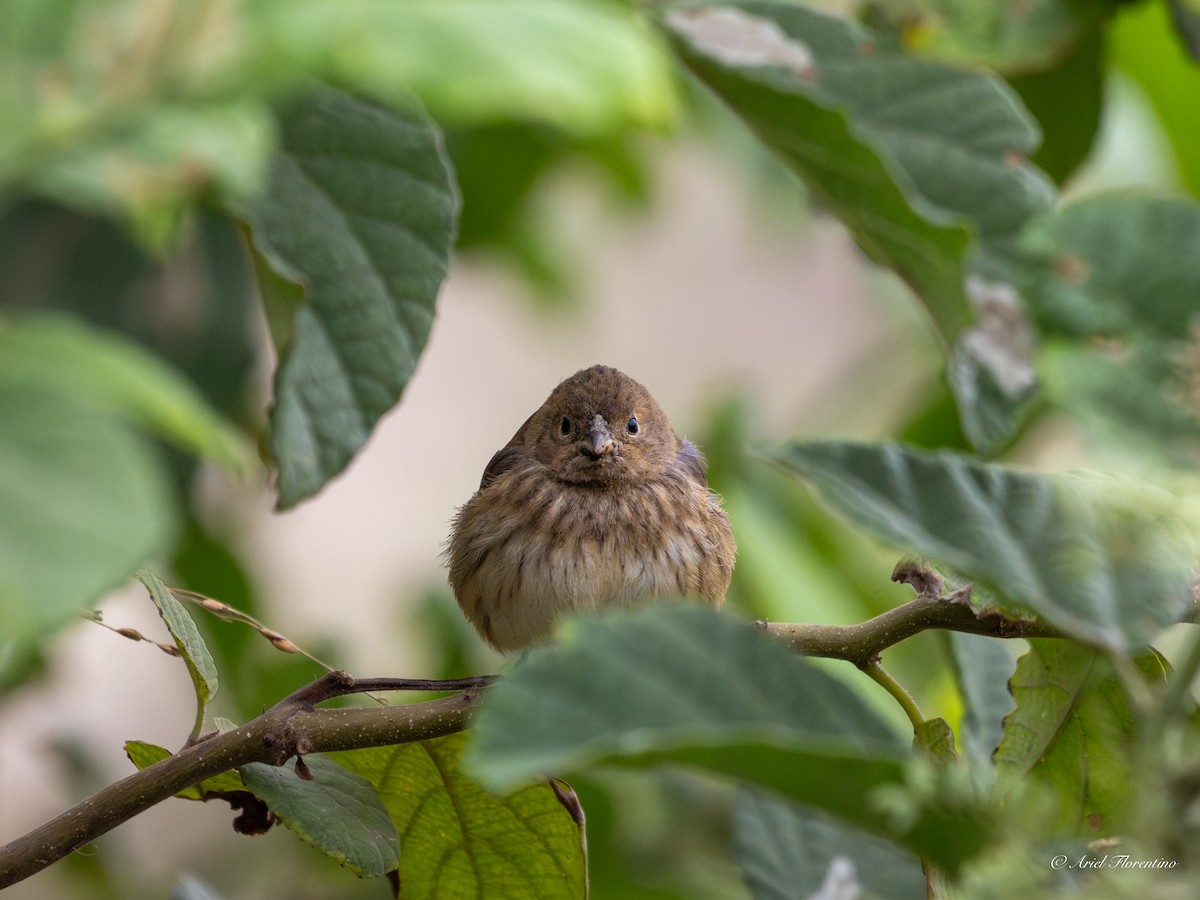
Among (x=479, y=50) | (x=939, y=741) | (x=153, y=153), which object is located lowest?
(x=939, y=741)

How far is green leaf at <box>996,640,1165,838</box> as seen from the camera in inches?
66.7

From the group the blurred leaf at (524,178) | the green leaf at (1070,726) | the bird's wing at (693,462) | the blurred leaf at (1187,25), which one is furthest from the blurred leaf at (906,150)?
the bird's wing at (693,462)

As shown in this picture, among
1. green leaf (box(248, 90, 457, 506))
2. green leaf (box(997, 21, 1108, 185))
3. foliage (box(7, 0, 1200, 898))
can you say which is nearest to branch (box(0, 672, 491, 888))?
foliage (box(7, 0, 1200, 898))

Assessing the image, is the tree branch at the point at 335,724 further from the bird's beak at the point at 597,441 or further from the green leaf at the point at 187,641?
the bird's beak at the point at 597,441

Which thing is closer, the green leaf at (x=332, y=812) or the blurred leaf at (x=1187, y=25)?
the green leaf at (x=332, y=812)

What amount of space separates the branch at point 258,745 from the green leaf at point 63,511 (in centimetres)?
72

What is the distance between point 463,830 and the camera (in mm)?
1925

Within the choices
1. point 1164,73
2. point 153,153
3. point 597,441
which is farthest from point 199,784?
point 1164,73

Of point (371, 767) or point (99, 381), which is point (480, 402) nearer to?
point (371, 767)

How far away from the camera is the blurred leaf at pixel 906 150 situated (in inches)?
68.1

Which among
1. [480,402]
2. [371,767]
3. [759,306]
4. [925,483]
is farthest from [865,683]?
[759,306]

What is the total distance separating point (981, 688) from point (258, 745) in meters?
1.14

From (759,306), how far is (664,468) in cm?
633

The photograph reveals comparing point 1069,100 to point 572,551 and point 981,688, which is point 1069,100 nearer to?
point 981,688
